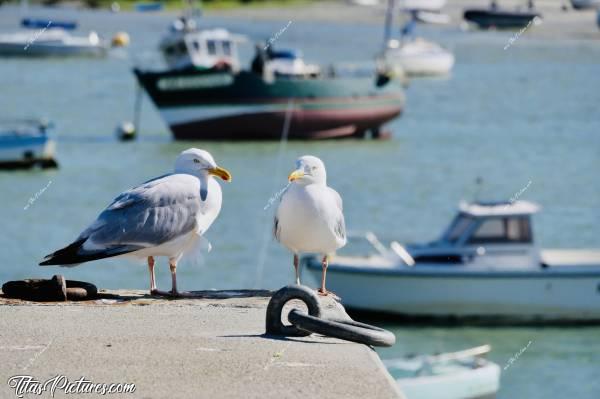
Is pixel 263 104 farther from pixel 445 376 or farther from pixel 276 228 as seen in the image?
pixel 276 228

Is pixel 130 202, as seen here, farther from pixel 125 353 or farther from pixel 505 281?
pixel 505 281

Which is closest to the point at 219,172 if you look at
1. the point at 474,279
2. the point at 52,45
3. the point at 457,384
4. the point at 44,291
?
the point at 44,291

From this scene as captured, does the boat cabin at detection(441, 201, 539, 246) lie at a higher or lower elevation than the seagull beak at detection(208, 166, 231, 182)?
lower

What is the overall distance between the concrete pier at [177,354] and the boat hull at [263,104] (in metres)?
44.7

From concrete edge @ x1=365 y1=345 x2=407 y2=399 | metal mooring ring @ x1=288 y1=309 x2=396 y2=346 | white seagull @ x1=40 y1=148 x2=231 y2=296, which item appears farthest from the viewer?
white seagull @ x1=40 y1=148 x2=231 y2=296

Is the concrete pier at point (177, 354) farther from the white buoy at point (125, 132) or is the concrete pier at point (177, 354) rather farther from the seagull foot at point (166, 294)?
the white buoy at point (125, 132)

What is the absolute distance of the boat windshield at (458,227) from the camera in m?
25.1

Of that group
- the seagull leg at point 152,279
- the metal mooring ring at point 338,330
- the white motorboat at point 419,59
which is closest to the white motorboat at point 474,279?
the seagull leg at point 152,279

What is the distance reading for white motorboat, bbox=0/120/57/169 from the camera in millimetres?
45000

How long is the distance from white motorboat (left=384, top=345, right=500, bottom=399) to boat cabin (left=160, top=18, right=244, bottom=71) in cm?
3468

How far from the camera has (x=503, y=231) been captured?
83.2ft

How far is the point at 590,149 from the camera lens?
53031 millimetres

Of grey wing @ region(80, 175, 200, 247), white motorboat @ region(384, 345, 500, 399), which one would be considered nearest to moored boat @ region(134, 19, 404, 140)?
white motorboat @ region(384, 345, 500, 399)

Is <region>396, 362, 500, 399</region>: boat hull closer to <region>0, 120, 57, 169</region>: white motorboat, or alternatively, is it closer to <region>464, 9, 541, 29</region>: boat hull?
<region>0, 120, 57, 169</region>: white motorboat
